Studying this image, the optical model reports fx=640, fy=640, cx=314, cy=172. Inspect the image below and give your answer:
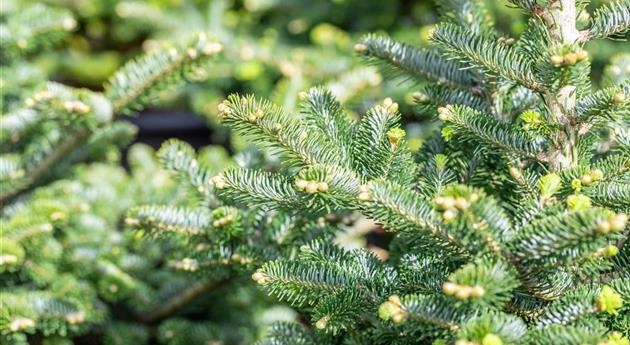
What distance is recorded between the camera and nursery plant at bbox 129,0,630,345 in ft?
2.15

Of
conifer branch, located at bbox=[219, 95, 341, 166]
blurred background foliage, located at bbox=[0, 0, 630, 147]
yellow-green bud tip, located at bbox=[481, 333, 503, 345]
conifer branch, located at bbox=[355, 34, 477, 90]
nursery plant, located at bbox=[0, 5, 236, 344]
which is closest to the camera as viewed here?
yellow-green bud tip, located at bbox=[481, 333, 503, 345]

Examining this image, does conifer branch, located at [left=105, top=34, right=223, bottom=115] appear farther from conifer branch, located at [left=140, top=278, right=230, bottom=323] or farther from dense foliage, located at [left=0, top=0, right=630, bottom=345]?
conifer branch, located at [left=140, top=278, right=230, bottom=323]

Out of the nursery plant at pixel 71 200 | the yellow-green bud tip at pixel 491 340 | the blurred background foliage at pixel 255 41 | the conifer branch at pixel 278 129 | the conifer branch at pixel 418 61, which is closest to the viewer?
the yellow-green bud tip at pixel 491 340

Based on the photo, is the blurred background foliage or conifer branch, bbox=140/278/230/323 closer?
conifer branch, bbox=140/278/230/323

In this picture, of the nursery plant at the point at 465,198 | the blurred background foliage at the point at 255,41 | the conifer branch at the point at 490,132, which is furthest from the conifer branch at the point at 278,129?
the blurred background foliage at the point at 255,41

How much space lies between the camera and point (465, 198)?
64 cm

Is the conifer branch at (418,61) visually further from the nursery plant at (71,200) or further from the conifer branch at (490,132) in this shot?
the nursery plant at (71,200)

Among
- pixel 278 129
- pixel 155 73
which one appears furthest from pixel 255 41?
pixel 278 129

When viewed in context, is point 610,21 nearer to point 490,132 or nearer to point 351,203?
point 490,132

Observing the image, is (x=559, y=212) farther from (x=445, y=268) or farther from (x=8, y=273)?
(x=8, y=273)

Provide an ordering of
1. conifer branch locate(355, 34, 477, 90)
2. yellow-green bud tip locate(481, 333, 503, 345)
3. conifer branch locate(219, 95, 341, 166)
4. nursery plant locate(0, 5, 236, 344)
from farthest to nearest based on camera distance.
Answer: nursery plant locate(0, 5, 236, 344) < conifer branch locate(355, 34, 477, 90) < conifer branch locate(219, 95, 341, 166) < yellow-green bud tip locate(481, 333, 503, 345)

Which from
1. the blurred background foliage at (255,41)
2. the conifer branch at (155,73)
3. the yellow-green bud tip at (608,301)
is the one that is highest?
the blurred background foliage at (255,41)

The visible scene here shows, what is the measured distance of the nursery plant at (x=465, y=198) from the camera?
25.8 inches

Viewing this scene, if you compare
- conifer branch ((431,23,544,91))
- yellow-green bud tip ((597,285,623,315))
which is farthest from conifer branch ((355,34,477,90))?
yellow-green bud tip ((597,285,623,315))
